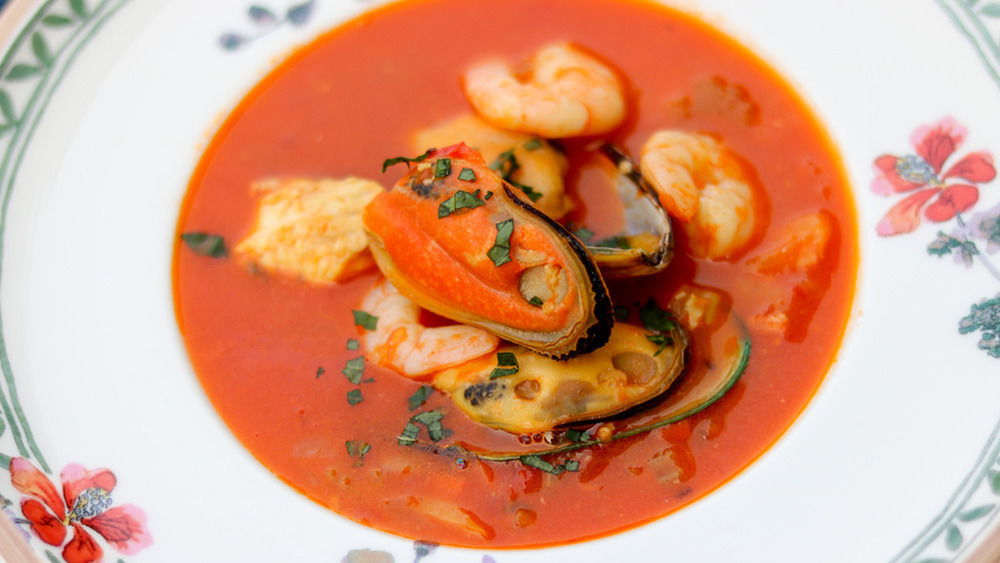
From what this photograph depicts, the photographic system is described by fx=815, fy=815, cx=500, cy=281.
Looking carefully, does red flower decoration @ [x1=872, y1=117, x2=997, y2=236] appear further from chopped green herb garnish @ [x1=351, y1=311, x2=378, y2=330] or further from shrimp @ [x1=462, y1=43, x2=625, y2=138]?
chopped green herb garnish @ [x1=351, y1=311, x2=378, y2=330]

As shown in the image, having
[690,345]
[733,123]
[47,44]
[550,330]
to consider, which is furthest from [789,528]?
[47,44]

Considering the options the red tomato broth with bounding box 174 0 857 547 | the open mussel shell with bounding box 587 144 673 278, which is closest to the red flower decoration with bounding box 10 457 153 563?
the red tomato broth with bounding box 174 0 857 547

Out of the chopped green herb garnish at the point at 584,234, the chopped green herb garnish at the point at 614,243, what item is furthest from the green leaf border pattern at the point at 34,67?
the chopped green herb garnish at the point at 614,243

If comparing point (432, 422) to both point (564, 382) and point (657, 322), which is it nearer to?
point (564, 382)

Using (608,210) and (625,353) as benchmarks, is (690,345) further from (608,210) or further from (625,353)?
(608,210)

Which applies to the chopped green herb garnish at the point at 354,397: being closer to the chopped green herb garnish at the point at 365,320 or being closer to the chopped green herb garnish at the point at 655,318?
the chopped green herb garnish at the point at 365,320

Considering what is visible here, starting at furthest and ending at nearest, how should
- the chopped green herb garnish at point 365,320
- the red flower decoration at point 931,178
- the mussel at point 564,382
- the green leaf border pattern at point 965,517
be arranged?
the chopped green herb garnish at point 365,320, the red flower decoration at point 931,178, the mussel at point 564,382, the green leaf border pattern at point 965,517
